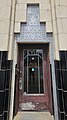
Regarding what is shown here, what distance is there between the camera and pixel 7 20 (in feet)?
10.6

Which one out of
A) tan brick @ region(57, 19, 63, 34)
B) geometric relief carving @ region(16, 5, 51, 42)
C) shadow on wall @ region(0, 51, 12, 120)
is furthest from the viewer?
geometric relief carving @ region(16, 5, 51, 42)

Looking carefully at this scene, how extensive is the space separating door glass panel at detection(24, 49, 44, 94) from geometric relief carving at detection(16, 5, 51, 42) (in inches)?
14.6

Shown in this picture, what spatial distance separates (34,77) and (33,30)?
123 centimetres

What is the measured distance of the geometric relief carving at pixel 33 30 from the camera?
10.7ft

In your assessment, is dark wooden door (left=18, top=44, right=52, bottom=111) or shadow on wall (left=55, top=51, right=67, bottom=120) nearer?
shadow on wall (left=55, top=51, right=67, bottom=120)

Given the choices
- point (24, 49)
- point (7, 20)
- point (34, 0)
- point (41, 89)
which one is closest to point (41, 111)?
point (41, 89)

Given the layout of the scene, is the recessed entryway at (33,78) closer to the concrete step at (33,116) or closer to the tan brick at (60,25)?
the concrete step at (33,116)

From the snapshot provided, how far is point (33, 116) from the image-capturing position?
2896 millimetres

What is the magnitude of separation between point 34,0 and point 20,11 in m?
0.52

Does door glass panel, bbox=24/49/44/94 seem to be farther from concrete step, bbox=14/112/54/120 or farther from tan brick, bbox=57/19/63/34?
tan brick, bbox=57/19/63/34

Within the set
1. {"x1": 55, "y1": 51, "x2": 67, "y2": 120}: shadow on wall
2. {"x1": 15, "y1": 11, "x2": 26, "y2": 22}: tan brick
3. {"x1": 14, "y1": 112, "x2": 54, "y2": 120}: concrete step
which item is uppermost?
{"x1": 15, "y1": 11, "x2": 26, "y2": 22}: tan brick

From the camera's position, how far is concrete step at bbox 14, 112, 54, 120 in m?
2.80

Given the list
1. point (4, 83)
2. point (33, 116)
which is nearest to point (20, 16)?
point (4, 83)

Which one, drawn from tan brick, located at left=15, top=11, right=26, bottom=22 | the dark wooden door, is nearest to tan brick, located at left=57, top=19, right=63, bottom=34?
the dark wooden door
